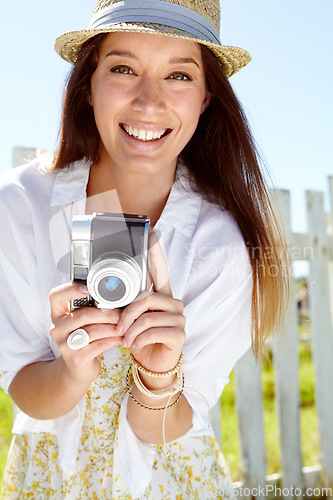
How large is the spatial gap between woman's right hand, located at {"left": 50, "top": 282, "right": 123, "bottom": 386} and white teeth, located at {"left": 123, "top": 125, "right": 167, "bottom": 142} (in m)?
0.51

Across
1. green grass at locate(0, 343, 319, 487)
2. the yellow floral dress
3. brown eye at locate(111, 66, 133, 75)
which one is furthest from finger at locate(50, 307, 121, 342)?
green grass at locate(0, 343, 319, 487)

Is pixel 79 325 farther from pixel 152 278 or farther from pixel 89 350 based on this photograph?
pixel 152 278

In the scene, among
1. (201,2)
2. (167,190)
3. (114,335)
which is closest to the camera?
(114,335)

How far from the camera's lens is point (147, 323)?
125cm

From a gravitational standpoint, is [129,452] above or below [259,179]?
below

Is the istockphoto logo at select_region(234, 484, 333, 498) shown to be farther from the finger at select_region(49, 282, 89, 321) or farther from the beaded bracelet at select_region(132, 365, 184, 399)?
the finger at select_region(49, 282, 89, 321)

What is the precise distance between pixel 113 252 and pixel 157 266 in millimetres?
118

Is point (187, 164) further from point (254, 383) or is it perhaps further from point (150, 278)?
point (254, 383)

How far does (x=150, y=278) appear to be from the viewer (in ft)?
4.59

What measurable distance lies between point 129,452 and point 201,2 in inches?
46.1

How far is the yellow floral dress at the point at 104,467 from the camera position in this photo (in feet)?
4.82

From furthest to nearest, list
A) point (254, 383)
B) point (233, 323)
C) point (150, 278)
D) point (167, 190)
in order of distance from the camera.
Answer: point (254, 383) < point (167, 190) < point (233, 323) < point (150, 278)

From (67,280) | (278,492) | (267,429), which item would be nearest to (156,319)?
(67,280)

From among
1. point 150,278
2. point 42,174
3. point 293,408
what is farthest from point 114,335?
point 293,408
